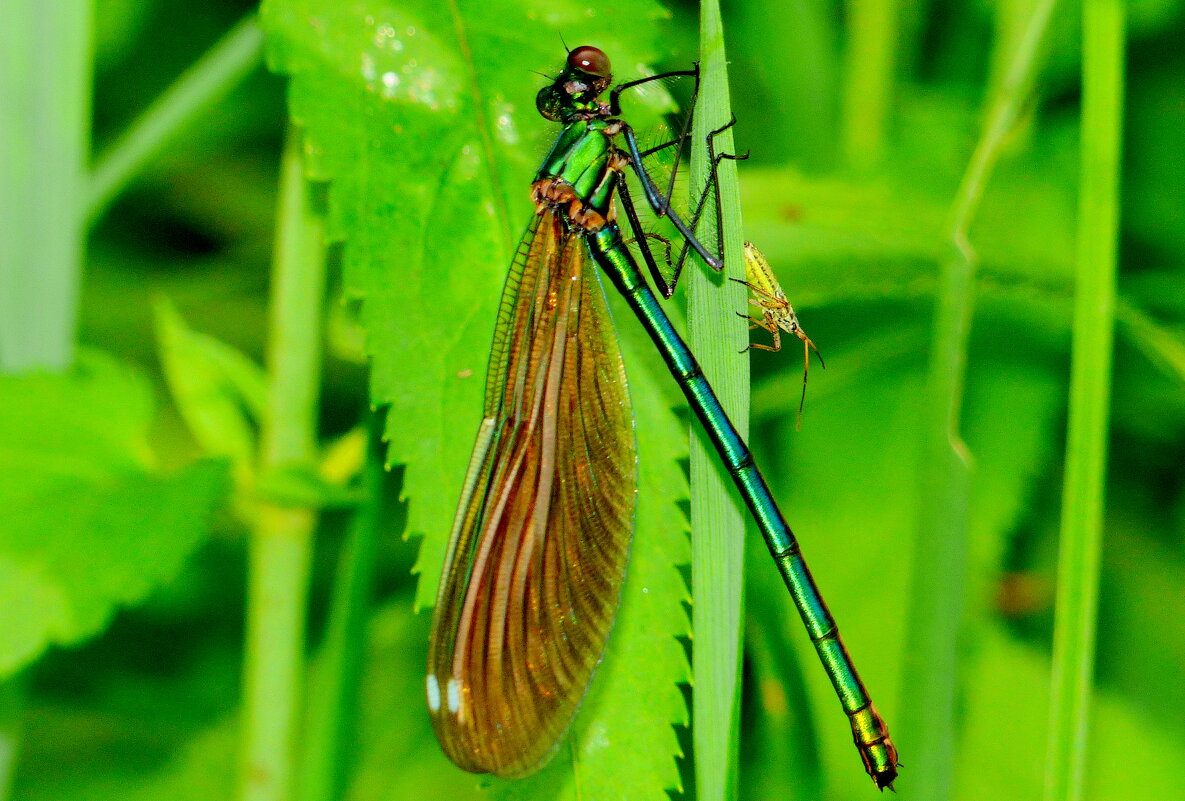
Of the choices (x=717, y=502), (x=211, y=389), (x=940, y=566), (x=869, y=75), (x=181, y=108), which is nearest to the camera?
(x=717, y=502)

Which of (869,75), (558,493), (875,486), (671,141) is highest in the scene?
(869,75)

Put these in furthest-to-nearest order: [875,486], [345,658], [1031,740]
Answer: [875,486] < [1031,740] < [345,658]

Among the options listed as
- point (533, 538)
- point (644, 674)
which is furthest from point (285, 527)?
point (644, 674)

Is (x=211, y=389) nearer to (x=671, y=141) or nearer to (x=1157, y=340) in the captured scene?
Result: (x=671, y=141)

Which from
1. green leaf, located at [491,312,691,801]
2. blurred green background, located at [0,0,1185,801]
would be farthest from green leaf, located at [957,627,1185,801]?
green leaf, located at [491,312,691,801]

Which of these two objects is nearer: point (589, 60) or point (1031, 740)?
point (589, 60)
